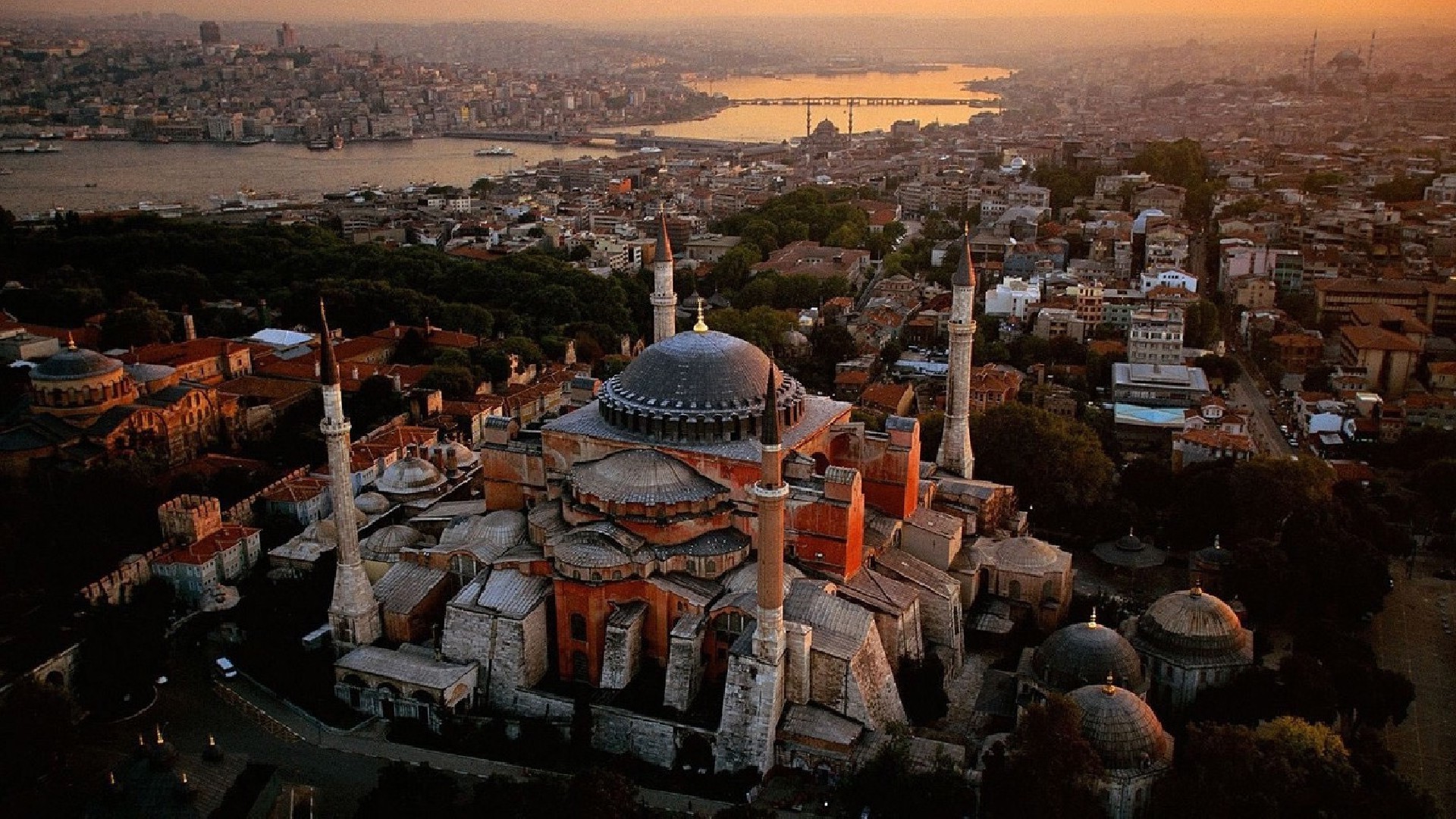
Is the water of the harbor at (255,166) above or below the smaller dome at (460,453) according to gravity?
above

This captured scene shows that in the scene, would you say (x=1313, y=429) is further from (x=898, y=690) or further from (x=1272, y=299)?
(x=898, y=690)

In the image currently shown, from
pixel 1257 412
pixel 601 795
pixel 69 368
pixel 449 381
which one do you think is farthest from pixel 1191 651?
pixel 69 368

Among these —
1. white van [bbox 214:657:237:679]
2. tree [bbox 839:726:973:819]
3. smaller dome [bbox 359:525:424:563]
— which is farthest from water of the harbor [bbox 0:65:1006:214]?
tree [bbox 839:726:973:819]

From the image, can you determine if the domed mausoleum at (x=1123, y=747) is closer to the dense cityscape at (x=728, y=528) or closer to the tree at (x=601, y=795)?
the dense cityscape at (x=728, y=528)

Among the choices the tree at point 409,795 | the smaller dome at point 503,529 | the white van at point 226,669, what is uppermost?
the smaller dome at point 503,529

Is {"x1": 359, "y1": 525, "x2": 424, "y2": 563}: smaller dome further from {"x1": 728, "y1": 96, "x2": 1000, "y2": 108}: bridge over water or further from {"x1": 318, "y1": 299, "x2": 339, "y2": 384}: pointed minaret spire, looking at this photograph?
{"x1": 728, "y1": 96, "x2": 1000, "y2": 108}: bridge over water

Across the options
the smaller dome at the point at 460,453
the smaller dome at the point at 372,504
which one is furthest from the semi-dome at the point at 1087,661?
the smaller dome at the point at 460,453
